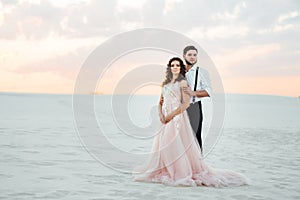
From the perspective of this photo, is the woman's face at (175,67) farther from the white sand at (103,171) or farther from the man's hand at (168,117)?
the white sand at (103,171)

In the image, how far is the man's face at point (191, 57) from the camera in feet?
17.8

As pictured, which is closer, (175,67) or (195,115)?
(175,67)

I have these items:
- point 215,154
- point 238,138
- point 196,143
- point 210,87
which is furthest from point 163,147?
point 238,138

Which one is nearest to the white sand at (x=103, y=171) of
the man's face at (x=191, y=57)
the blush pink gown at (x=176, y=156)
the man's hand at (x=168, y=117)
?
the blush pink gown at (x=176, y=156)

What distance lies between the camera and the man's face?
5.42 metres

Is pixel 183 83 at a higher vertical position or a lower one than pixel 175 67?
lower

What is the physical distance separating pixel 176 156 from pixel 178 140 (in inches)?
8.2

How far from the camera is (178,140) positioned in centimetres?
542

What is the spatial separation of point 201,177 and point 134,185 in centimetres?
86

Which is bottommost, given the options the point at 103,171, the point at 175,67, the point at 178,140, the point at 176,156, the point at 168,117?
the point at 103,171

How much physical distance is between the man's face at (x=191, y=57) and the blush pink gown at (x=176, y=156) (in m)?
0.35

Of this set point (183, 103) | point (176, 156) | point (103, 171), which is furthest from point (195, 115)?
point (103, 171)

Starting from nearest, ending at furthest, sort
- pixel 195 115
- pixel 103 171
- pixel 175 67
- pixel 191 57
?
pixel 175 67 → pixel 191 57 → pixel 195 115 → pixel 103 171

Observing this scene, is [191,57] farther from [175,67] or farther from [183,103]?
[183,103]
